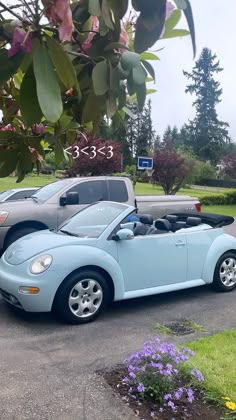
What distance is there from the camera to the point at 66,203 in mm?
8648

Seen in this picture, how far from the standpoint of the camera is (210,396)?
3186 millimetres

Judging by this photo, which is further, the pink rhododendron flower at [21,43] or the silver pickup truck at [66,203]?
the silver pickup truck at [66,203]

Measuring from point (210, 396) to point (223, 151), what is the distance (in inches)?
2214

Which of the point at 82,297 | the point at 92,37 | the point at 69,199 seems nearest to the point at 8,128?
the point at 92,37

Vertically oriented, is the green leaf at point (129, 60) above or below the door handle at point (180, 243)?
above

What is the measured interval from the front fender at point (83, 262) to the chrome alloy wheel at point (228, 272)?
1919 millimetres

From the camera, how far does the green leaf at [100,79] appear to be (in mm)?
922

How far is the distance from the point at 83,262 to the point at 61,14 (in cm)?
443

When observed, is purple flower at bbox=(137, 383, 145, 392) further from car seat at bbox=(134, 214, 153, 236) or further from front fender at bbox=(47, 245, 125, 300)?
car seat at bbox=(134, 214, 153, 236)

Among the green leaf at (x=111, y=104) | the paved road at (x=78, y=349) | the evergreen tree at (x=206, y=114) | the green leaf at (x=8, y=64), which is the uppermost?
the evergreen tree at (x=206, y=114)

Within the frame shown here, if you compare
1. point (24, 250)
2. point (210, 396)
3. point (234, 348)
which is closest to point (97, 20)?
point (210, 396)

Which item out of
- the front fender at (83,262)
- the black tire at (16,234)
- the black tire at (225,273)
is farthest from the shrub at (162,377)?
the black tire at (16,234)

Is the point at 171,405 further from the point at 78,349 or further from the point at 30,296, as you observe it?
the point at 30,296

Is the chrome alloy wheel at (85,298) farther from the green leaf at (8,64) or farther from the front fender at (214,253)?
the green leaf at (8,64)
